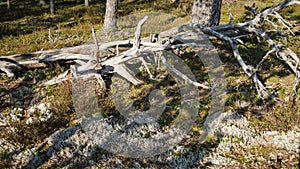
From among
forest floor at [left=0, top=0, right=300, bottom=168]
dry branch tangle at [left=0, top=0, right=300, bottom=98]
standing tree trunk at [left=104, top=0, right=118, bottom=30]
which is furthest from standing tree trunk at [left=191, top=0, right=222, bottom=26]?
standing tree trunk at [left=104, top=0, right=118, bottom=30]

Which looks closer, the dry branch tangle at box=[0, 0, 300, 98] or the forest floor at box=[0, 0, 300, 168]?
the forest floor at box=[0, 0, 300, 168]

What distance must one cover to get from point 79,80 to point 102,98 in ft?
2.99

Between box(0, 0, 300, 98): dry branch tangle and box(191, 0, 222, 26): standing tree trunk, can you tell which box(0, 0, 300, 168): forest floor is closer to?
box(0, 0, 300, 98): dry branch tangle

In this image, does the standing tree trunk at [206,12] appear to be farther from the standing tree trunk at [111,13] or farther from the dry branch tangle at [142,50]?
the standing tree trunk at [111,13]

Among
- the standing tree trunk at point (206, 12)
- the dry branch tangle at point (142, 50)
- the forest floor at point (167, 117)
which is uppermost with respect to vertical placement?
the standing tree trunk at point (206, 12)

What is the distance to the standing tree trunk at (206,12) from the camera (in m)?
10.8

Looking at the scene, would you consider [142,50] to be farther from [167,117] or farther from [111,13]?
[111,13]

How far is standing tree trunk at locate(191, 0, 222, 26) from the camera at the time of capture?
1077cm

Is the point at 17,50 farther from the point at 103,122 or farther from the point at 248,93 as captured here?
the point at 248,93

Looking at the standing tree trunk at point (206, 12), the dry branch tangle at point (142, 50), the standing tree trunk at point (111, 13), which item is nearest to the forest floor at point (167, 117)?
the dry branch tangle at point (142, 50)

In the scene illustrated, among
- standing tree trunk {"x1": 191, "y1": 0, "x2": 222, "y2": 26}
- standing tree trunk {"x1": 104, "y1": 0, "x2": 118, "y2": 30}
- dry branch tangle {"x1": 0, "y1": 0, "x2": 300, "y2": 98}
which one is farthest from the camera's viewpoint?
standing tree trunk {"x1": 104, "y1": 0, "x2": 118, "y2": 30}

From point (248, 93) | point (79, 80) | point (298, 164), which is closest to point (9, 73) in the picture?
point (79, 80)

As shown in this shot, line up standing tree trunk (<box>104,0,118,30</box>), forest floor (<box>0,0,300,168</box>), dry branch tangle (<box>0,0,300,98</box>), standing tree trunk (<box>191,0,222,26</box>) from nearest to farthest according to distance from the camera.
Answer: forest floor (<box>0,0,300,168</box>) < dry branch tangle (<box>0,0,300,98</box>) < standing tree trunk (<box>191,0,222,26</box>) < standing tree trunk (<box>104,0,118,30</box>)

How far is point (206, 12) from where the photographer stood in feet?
35.6
